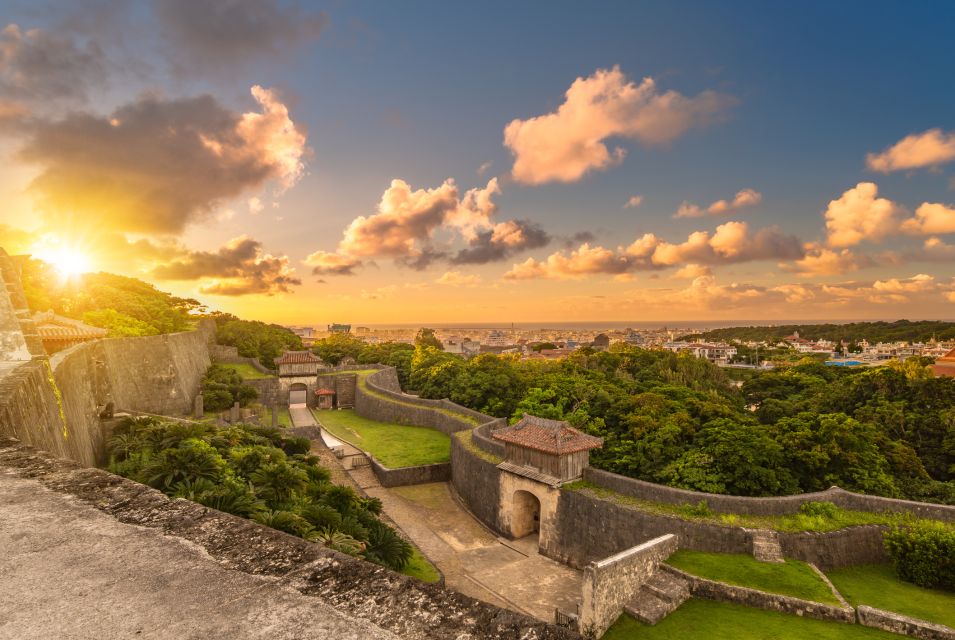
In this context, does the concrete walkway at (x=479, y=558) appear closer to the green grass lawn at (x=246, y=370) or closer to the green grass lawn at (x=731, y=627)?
the green grass lawn at (x=731, y=627)

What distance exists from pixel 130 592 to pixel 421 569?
480 inches

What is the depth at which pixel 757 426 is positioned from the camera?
67.3 feet

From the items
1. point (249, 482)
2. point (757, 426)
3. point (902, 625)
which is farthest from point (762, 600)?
point (249, 482)

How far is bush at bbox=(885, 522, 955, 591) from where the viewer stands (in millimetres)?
12859

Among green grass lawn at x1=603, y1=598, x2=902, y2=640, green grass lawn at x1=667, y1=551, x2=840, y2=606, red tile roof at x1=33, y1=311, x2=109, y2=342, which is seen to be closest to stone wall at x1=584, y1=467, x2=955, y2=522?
green grass lawn at x1=667, y1=551, x2=840, y2=606

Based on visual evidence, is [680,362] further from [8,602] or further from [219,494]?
[8,602]

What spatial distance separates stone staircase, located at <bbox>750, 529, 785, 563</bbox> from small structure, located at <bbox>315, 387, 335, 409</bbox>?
31.2m

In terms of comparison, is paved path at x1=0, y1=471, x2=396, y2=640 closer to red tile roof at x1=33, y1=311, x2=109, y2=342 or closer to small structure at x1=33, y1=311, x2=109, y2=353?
small structure at x1=33, y1=311, x2=109, y2=353

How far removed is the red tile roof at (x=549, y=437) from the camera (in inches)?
699

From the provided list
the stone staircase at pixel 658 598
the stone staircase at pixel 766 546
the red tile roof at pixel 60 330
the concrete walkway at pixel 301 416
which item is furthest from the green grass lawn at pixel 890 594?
the concrete walkway at pixel 301 416

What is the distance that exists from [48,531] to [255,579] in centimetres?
176

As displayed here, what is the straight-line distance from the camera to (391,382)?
42469 millimetres

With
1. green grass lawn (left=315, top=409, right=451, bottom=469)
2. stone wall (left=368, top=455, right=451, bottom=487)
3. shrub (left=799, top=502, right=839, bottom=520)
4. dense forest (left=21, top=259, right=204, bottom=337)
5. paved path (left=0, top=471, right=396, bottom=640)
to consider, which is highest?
dense forest (left=21, top=259, right=204, bottom=337)

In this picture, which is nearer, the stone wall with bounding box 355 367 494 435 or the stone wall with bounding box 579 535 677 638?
the stone wall with bounding box 579 535 677 638
